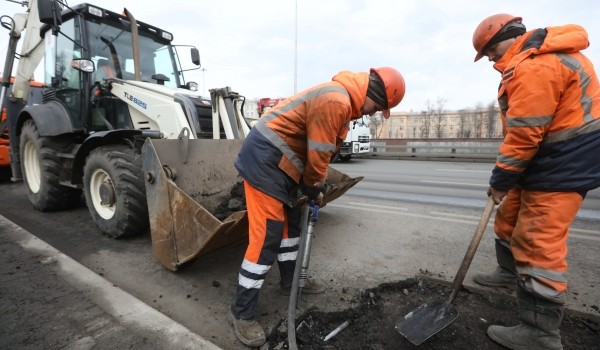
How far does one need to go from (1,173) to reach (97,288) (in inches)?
287

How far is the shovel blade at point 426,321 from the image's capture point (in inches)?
76.8

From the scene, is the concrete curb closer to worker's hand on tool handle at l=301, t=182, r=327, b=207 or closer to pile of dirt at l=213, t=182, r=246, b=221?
pile of dirt at l=213, t=182, r=246, b=221

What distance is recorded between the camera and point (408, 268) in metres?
3.10

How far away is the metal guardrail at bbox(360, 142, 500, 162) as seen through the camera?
14945mm

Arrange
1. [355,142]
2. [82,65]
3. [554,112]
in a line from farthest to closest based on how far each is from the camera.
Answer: [355,142] → [82,65] → [554,112]

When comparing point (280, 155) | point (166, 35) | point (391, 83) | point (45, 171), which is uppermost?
point (166, 35)

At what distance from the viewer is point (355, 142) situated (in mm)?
14805

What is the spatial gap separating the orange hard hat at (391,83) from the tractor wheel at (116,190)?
2.74m

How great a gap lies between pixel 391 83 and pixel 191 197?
2.11 metres

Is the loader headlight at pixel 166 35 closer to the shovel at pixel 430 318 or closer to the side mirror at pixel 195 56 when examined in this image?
the side mirror at pixel 195 56

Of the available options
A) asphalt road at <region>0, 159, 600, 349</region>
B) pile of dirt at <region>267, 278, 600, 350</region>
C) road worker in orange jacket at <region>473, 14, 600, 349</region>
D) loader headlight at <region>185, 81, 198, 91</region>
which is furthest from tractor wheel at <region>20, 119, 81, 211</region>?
road worker in orange jacket at <region>473, 14, 600, 349</region>

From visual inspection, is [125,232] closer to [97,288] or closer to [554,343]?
[97,288]

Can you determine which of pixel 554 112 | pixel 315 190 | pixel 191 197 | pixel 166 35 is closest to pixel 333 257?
pixel 315 190

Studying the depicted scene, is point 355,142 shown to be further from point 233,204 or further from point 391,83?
point 391,83
